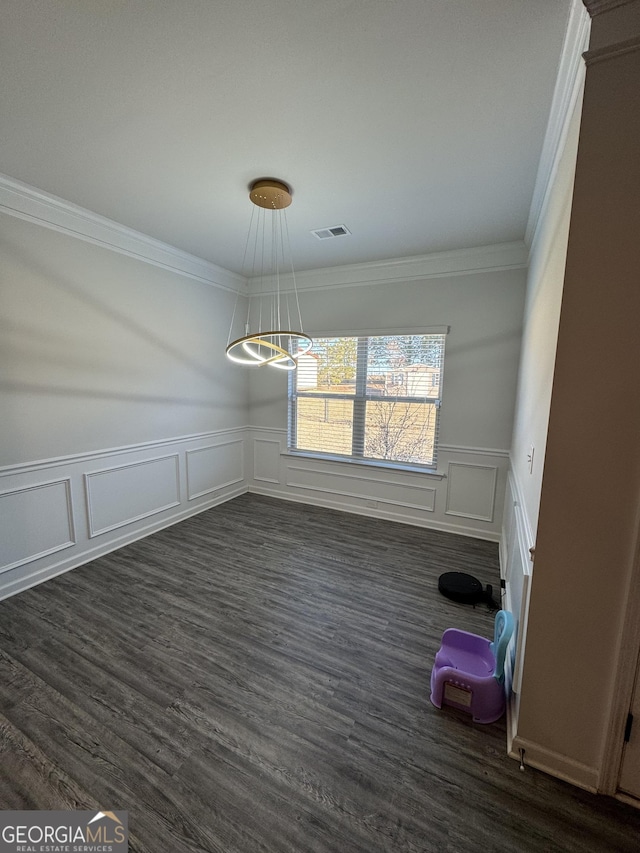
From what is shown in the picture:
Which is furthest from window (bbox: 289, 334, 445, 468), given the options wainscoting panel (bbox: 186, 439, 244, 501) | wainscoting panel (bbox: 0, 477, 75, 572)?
wainscoting panel (bbox: 0, 477, 75, 572)

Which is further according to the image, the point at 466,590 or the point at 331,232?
the point at 331,232

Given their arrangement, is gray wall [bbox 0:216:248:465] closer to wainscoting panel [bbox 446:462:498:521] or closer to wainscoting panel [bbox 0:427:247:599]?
wainscoting panel [bbox 0:427:247:599]

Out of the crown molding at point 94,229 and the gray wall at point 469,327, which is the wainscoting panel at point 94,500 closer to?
the crown molding at point 94,229

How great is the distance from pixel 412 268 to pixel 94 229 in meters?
2.95

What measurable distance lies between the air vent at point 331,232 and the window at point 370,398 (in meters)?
1.17

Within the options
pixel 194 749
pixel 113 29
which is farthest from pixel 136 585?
pixel 113 29

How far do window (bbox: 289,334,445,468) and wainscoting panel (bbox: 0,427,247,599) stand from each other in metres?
1.23

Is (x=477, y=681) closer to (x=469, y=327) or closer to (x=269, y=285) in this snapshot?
(x=469, y=327)

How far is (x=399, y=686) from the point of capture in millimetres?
1833

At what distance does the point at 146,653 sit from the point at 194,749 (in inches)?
27.9

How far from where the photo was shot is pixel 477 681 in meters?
1.62

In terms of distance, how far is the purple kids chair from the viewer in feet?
5.33

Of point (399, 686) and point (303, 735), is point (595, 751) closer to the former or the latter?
point (399, 686)

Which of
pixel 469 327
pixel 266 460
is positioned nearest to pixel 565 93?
pixel 469 327
